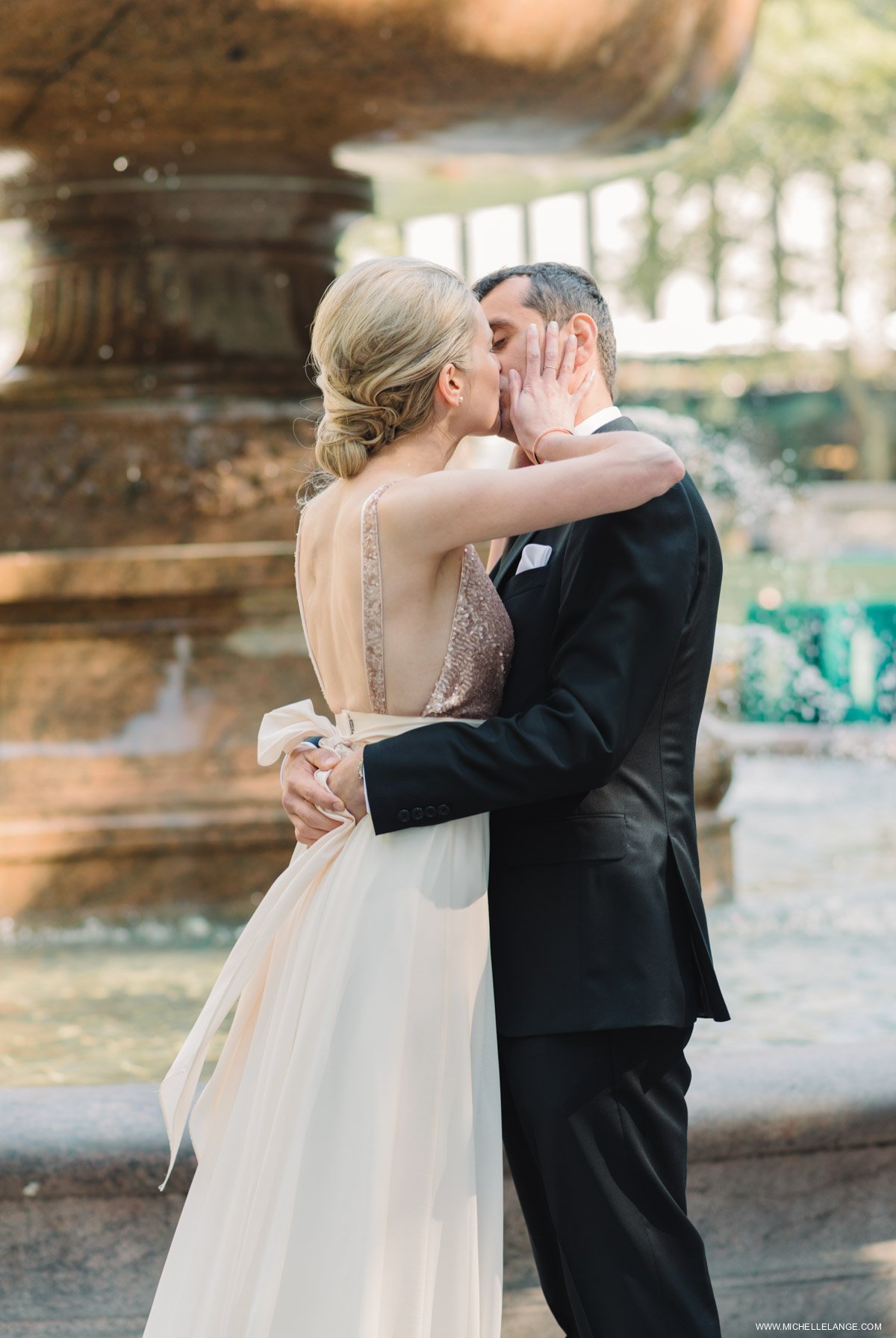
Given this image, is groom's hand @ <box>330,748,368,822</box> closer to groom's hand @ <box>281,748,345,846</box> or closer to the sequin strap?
groom's hand @ <box>281,748,345,846</box>

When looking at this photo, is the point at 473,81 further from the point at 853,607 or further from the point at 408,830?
the point at 853,607

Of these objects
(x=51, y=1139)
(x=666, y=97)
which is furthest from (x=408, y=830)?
(x=666, y=97)

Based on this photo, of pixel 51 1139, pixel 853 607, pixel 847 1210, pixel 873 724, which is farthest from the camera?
pixel 853 607

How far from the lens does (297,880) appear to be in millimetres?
2461

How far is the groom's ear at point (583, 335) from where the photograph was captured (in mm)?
2486

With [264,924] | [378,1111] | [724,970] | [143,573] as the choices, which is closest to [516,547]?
[264,924]

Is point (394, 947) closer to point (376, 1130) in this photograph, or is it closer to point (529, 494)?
point (376, 1130)

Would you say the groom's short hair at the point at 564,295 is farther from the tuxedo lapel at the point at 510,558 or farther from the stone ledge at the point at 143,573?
the stone ledge at the point at 143,573

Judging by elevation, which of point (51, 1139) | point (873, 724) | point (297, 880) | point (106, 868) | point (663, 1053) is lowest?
point (873, 724)

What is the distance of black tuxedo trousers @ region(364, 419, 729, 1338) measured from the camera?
7.36ft

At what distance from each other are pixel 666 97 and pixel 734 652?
5.87 metres

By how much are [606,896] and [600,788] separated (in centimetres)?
15

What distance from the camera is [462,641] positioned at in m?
2.37

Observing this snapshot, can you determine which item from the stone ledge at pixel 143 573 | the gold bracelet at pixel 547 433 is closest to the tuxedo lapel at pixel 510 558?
the gold bracelet at pixel 547 433
